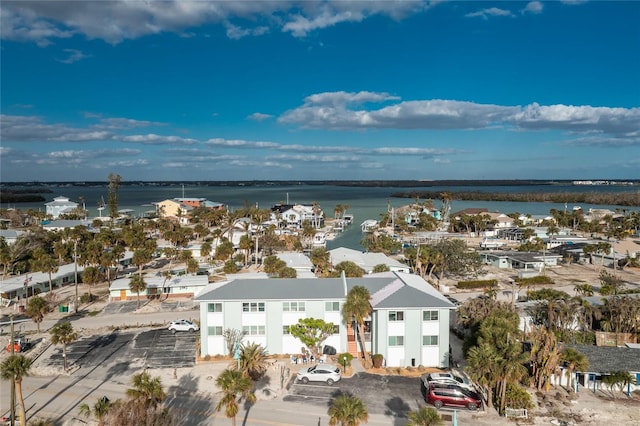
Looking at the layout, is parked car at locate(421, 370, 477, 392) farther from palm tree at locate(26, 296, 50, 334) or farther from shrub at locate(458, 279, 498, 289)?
palm tree at locate(26, 296, 50, 334)

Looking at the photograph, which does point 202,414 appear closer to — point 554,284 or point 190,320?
point 190,320

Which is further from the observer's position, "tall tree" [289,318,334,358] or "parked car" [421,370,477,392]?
"tall tree" [289,318,334,358]

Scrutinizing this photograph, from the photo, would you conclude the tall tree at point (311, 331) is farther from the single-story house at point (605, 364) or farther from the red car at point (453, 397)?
the single-story house at point (605, 364)

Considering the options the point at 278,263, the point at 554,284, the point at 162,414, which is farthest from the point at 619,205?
the point at 162,414

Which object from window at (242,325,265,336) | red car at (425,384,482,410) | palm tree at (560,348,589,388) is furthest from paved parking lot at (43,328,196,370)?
palm tree at (560,348,589,388)

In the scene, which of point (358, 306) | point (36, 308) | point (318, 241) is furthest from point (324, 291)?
point (318, 241)

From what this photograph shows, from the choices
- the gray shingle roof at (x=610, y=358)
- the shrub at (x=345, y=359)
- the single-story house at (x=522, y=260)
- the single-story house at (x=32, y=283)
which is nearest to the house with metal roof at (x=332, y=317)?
the shrub at (x=345, y=359)
